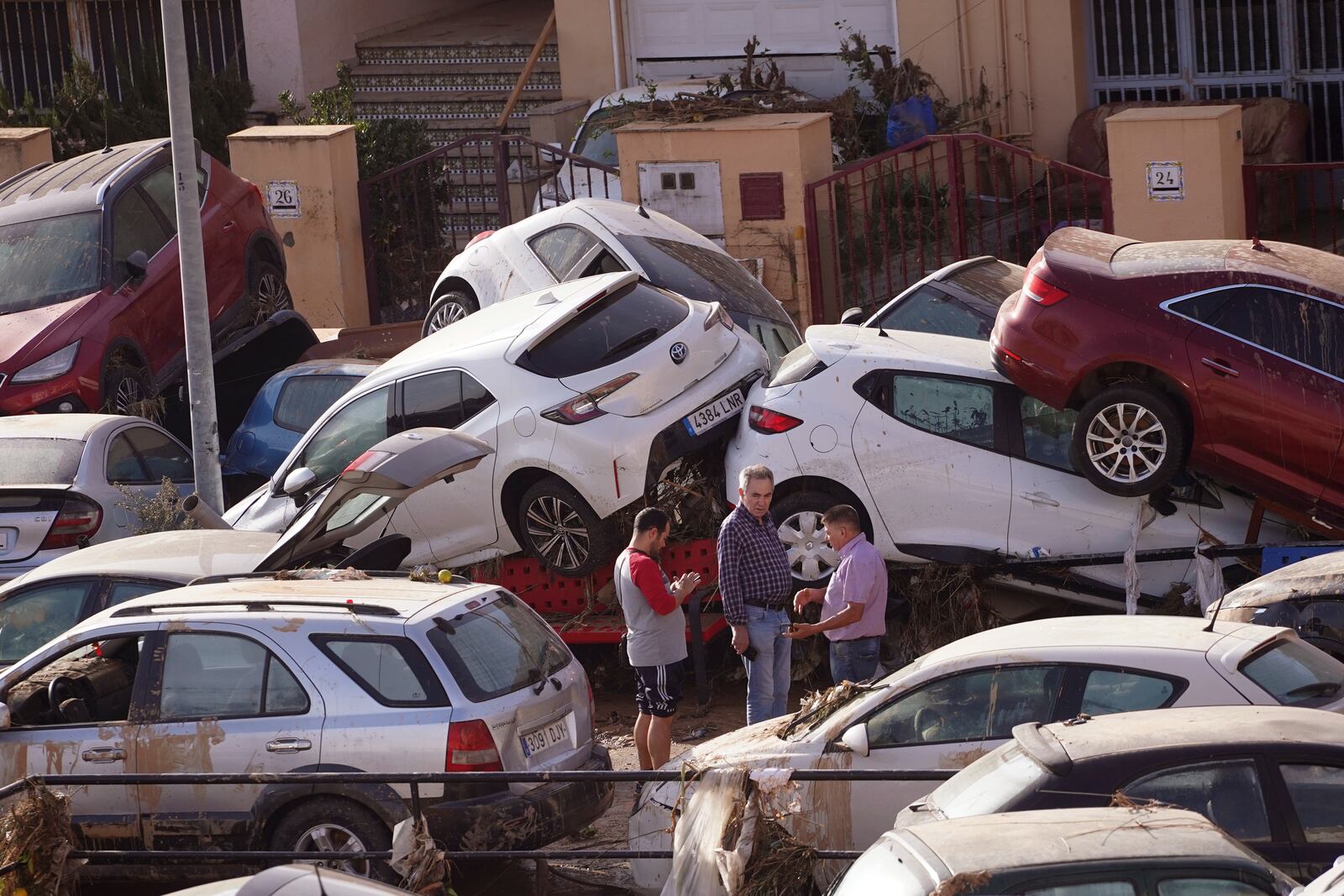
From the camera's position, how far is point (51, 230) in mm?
14219

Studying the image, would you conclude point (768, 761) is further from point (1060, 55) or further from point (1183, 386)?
point (1060, 55)

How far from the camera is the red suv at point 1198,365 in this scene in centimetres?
937

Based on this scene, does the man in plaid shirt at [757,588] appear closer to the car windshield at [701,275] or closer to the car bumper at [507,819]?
the car bumper at [507,819]

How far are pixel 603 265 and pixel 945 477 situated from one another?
12.9ft

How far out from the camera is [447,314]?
45.6 feet

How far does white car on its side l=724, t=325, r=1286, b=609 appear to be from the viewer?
9680mm

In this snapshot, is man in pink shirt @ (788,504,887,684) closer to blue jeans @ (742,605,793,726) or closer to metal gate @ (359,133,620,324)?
blue jeans @ (742,605,793,726)

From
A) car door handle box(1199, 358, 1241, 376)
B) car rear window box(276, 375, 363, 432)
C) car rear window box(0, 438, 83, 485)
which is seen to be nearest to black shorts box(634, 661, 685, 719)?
car door handle box(1199, 358, 1241, 376)

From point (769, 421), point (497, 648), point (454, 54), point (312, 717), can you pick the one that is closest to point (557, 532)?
→ point (769, 421)

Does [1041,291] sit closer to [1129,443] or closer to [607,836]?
[1129,443]

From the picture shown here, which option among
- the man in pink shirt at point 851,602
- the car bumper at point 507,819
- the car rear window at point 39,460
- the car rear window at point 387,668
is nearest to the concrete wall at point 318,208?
the car rear window at point 39,460

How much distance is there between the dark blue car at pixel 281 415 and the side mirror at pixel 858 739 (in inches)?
277

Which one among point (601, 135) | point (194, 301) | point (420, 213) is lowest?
point (194, 301)

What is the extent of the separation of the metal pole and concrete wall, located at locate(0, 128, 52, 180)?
828cm
